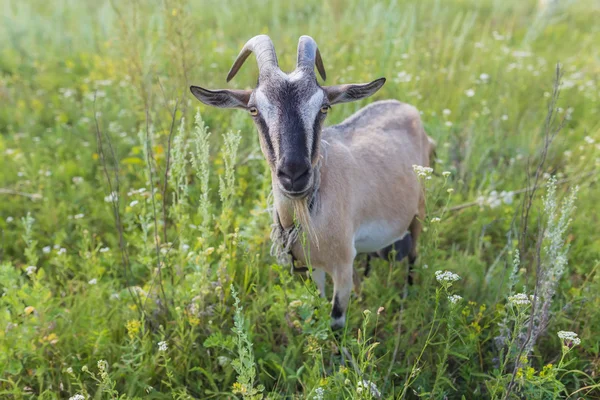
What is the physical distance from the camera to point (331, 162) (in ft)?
10.4

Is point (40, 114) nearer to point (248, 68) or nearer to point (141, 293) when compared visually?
point (248, 68)

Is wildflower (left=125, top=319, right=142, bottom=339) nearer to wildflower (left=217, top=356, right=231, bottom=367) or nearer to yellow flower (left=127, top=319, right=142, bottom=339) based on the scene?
yellow flower (left=127, top=319, right=142, bottom=339)

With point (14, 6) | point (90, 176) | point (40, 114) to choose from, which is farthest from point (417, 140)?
point (14, 6)

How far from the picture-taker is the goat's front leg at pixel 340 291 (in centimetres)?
311

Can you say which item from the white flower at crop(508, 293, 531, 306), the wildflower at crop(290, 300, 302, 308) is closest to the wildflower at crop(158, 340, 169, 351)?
the wildflower at crop(290, 300, 302, 308)

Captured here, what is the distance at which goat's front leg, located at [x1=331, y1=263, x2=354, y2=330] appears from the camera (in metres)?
3.11

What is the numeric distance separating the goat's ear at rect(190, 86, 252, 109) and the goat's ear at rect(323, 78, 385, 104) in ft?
1.44

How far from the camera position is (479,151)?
510 centimetres

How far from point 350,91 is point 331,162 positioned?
1.43 feet

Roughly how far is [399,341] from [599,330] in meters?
1.25

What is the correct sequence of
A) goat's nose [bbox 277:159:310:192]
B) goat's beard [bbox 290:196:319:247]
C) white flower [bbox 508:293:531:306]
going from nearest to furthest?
1. white flower [bbox 508:293:531:306]
2. goat's nose [bbox 277:159:310:192]
3. goat's beard [bbox 290:196:319:247]

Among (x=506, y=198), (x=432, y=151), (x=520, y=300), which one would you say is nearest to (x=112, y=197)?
(x=520, y=300)

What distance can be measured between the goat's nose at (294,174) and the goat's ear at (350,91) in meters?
0.55

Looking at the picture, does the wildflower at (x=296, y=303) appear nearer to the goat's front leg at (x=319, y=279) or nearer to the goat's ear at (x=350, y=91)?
the goat's front leg at (x=319, y=279)
